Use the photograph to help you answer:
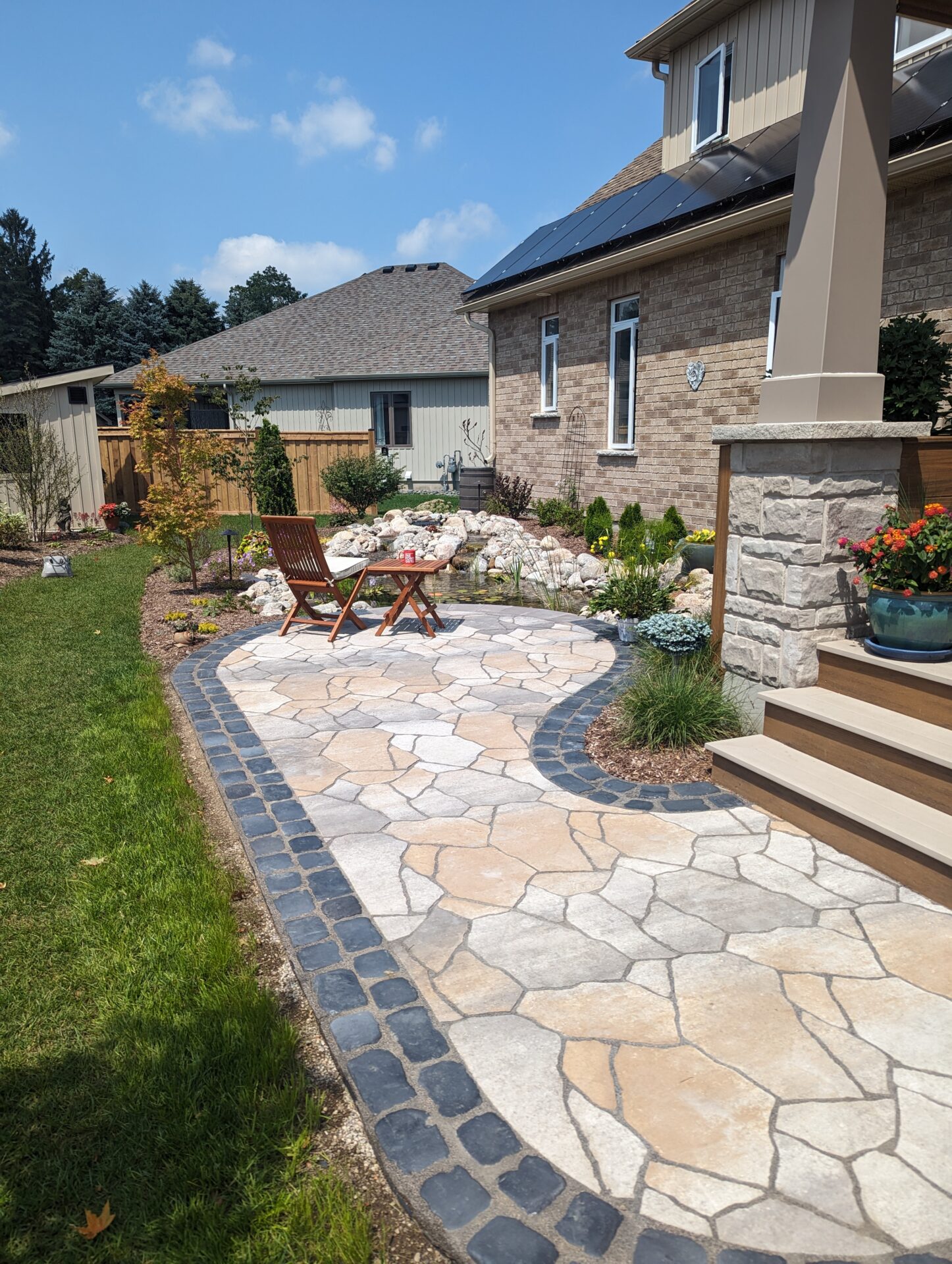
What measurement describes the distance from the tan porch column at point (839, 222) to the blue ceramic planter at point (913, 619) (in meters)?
0.92

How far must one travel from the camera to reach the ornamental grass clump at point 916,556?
3.66 metres

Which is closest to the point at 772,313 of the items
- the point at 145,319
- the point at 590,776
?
the point at 590,776

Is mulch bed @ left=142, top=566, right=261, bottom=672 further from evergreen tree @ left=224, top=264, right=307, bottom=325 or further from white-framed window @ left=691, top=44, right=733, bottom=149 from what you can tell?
evergreen tree @ left=224, top=264, right=307, bottom=325

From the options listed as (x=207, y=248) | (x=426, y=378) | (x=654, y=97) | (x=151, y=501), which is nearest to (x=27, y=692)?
(x=151, y=501)

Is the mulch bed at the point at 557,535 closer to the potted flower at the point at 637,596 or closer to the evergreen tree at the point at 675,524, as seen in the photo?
the evergreen tree at the point at 675,524

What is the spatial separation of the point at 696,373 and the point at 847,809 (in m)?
7.99

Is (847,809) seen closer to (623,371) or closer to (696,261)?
(696,261)

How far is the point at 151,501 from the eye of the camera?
8.82m

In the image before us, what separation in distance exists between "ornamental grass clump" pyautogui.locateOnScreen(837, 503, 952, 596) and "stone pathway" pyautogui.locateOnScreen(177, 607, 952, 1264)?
1.27 m

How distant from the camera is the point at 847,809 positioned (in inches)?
130

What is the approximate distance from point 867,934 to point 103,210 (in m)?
53.4

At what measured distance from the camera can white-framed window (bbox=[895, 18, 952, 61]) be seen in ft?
26.3

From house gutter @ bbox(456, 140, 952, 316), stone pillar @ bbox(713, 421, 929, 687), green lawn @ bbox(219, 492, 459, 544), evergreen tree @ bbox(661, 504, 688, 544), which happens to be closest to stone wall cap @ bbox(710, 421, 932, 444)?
stone pillar @ bbox(713, 421, 929, 687)

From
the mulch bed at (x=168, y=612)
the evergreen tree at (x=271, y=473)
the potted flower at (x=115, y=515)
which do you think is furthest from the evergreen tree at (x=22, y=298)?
the mulch bed at (x=168, y=612)
